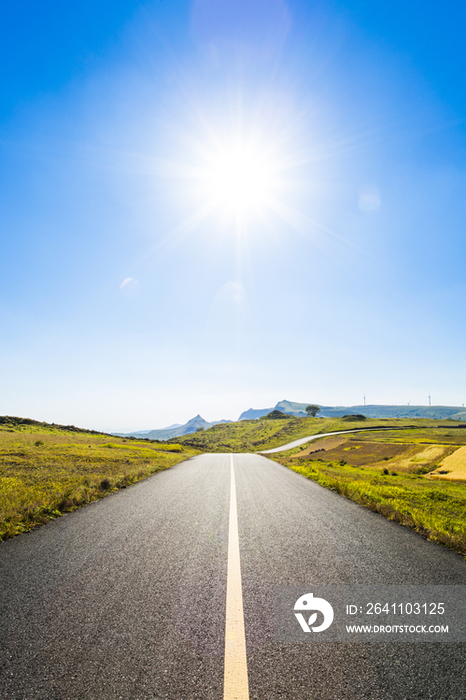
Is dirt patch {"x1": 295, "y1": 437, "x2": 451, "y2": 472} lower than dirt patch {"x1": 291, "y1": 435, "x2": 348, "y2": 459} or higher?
higher

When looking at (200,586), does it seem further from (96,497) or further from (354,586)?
(96,497)

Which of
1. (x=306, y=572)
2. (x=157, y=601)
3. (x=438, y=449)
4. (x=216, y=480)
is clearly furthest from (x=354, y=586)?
(x=438, y=449)

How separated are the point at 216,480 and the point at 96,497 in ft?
18.4

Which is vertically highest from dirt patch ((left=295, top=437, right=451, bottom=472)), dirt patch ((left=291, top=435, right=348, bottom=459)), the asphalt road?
the asphalt road

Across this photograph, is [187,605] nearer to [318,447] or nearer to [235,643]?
[235,643]

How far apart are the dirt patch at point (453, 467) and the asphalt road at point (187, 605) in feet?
64.5

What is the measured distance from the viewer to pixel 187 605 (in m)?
3.63

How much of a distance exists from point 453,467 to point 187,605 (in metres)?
29.9

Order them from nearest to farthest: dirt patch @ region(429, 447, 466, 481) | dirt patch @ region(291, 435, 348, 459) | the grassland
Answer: the grassland
dirt patch @ region(429, 447, 466, 481)
dirt patch @ region(291, 435, 348, 459)

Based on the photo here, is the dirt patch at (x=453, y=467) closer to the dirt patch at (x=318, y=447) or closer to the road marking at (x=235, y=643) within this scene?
the dirt patch at (x=318, y=447)

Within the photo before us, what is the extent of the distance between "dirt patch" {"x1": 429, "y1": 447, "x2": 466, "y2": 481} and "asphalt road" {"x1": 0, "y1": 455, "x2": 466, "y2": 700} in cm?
1967

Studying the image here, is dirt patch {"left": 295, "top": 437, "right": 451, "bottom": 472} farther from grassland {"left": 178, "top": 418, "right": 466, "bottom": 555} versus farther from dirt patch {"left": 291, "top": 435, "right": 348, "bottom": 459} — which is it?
dirt patch {"left": 291, "top": 435, "right": 348, "bottom": 459}

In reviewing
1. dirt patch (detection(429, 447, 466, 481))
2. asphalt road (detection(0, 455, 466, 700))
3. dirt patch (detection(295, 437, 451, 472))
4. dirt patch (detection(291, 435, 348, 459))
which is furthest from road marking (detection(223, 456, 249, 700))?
dirt patch (detection(291, 435, 348, 459))

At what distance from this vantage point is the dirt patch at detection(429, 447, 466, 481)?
865 inches
